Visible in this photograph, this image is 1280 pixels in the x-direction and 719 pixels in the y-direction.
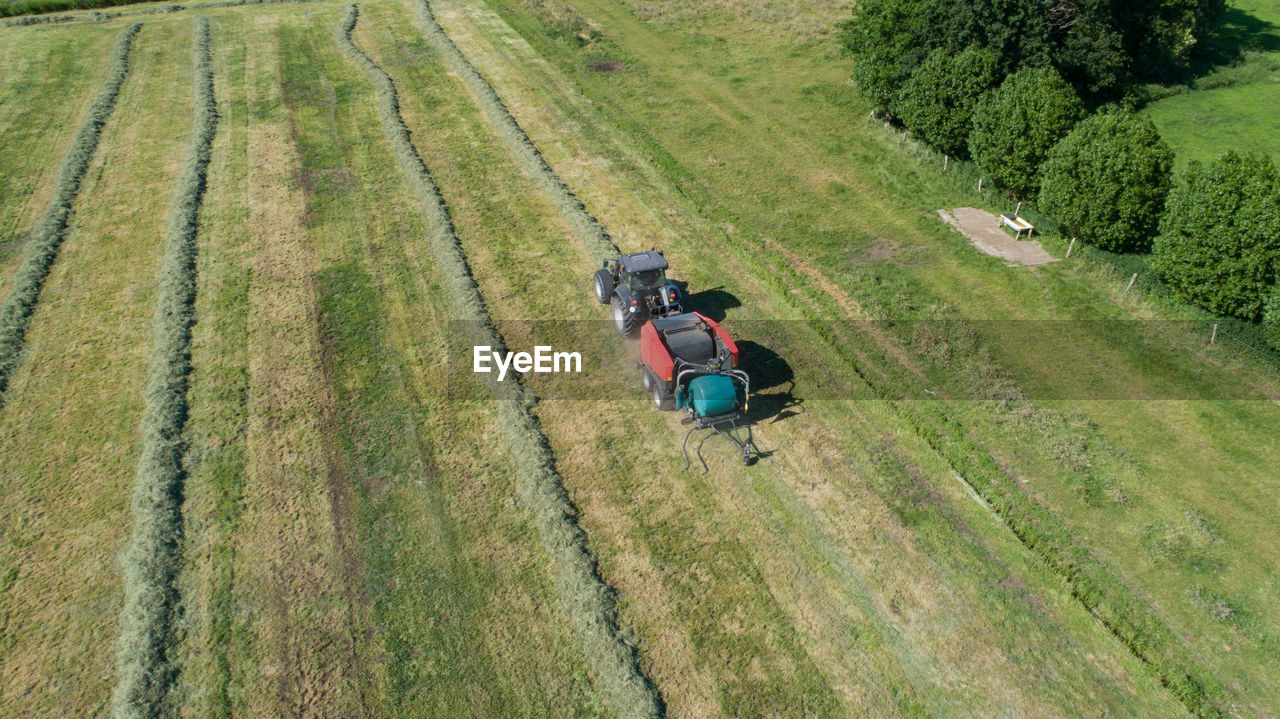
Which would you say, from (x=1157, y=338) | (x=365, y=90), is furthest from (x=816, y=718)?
(x=365, y=90)

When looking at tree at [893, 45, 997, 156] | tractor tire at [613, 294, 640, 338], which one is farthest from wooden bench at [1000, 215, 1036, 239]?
tractor tire at [613, 294, 640, 338]

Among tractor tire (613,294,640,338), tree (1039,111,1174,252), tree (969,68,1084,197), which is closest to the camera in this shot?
tractor tire (613,294,640,338)

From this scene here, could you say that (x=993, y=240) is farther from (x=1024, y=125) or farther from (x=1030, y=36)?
(x=1030, y=36)

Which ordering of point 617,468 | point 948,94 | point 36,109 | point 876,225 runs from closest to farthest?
point 617,468 < point 876,225 < point 948,94 < point 36,109

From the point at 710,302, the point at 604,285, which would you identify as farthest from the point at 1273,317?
the point at 604,285

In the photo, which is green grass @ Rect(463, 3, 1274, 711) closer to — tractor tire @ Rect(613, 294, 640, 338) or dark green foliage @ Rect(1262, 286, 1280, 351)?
dark green foliage @ Rect(1262, 286, 1280, 351)

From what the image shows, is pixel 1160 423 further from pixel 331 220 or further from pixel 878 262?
pixel 331 220
